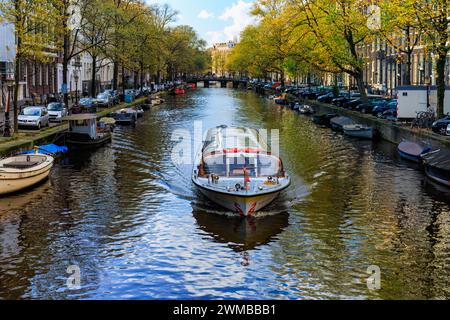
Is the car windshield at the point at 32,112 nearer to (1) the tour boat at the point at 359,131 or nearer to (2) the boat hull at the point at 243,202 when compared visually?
(1) the tour boat at the point at 359,131

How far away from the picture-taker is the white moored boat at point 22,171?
2819cm

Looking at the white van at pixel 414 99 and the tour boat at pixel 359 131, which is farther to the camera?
the tour boat at pixel 359 131

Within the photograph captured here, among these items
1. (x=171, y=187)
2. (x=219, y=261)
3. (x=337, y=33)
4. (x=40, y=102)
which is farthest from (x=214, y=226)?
(x=40, y=102)

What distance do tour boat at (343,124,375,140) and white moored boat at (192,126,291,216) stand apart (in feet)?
70.9

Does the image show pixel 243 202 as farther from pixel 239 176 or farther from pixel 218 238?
pixel 218 238

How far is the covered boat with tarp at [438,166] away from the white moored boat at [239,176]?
880cm

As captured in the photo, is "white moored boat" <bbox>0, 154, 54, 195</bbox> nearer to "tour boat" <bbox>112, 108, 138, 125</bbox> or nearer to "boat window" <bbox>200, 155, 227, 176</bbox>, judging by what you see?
"boat window" <bbox>200, 155, 227, 176</bbox>

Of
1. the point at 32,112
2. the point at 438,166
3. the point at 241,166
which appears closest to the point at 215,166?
the point at 241,166

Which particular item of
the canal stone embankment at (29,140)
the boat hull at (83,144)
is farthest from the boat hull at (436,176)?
the boat hull at (83,144)

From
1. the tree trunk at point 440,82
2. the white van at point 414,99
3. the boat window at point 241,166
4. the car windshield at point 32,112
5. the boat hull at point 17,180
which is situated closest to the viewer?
the boat window at point 241,166

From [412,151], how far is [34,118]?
26031 millimetres

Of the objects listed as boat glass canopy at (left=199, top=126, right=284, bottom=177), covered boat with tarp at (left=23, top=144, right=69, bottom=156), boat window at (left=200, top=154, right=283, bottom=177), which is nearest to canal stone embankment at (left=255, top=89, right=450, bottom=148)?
boat glass canopy at (left=199, top=126, right=284, bottom=177)

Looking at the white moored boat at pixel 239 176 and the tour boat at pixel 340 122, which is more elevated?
the tour boat at pixel 340 122

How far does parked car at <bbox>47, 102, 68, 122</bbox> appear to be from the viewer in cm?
5262
